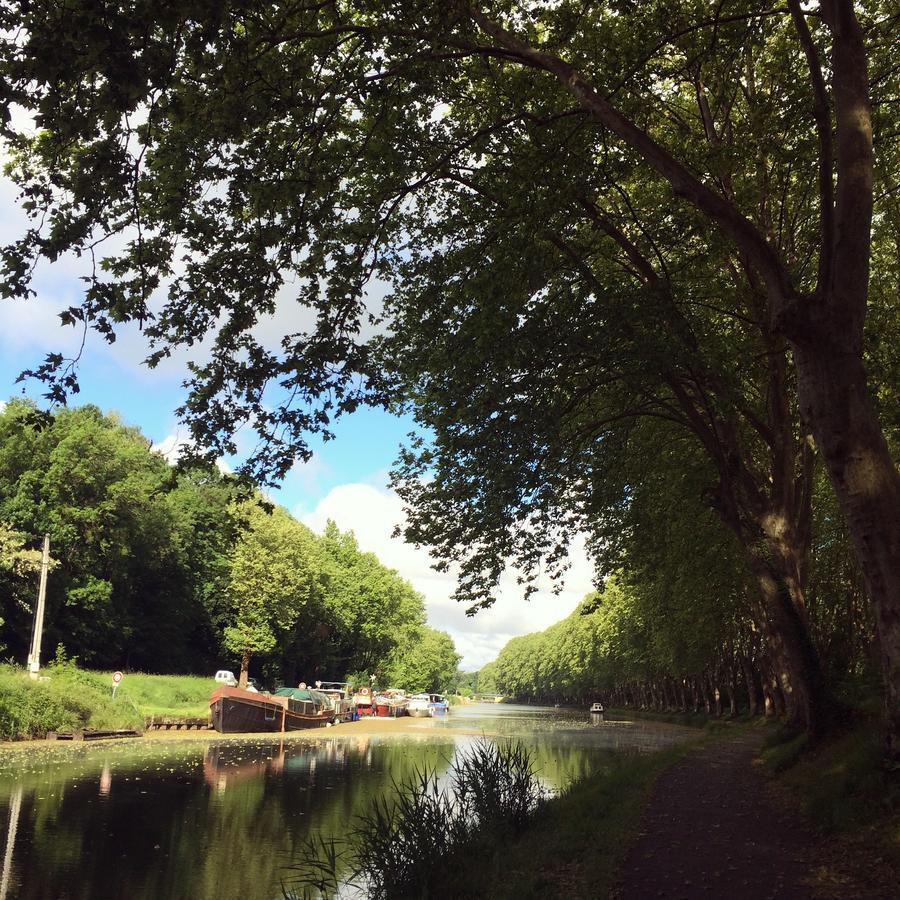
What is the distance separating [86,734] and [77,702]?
1.79m

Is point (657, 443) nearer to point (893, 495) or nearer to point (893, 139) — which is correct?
point (893, 139)

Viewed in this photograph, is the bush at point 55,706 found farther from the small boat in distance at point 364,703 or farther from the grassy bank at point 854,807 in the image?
the small boat in distance at point 364,703

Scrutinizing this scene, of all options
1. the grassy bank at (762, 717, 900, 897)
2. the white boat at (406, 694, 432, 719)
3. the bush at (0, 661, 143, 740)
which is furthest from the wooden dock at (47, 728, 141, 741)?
the white boat at (406, 694, 432, 719)

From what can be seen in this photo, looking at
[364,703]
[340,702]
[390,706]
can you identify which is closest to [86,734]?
[340,702]

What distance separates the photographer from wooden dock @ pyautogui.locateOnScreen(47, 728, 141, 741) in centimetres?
2905

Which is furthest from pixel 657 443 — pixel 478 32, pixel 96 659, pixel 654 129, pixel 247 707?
pixel 96 659

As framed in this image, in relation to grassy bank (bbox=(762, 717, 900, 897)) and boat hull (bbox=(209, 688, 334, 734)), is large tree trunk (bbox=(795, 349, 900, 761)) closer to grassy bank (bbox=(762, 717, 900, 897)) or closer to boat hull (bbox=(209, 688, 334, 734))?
grassy bank (bbox=(762, 717, 900, 897))

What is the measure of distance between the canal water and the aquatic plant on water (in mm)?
764

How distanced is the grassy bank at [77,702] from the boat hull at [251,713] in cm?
244

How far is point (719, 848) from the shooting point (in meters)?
9.11

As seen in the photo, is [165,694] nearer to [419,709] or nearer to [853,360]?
[419,709]

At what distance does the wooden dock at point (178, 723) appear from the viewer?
36647 mm

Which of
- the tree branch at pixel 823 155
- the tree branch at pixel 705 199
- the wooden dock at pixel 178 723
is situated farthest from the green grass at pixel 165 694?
the tree branch at pixel 823 155

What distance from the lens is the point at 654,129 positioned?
1695 cm
